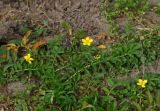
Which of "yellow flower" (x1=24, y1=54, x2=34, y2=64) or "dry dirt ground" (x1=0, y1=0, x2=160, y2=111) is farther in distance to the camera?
Answer: "dry dirt ground" (x1=0, y1=0, x2=160, y2=111)

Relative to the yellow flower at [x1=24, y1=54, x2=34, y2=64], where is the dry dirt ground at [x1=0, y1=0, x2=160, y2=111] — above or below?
above

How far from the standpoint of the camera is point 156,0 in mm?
4762

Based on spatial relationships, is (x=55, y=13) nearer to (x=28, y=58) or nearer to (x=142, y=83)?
(x=28, y=58)

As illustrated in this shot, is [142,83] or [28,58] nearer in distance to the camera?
[142,83]

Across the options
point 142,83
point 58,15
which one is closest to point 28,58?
point 58,15

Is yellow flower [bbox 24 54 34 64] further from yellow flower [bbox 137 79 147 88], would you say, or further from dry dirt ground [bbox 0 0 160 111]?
yellow flower [bbox 137 79 147 88]

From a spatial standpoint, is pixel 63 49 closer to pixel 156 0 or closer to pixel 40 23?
pixel 40 23

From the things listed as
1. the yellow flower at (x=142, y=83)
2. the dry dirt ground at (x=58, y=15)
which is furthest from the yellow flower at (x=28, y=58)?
the yellow flower at (x=142, y=83)

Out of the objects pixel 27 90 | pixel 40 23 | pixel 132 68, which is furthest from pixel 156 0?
pixel 27 90

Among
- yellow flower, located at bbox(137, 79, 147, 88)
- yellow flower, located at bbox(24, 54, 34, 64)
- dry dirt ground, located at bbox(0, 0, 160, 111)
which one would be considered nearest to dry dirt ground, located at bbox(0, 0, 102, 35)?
dry dirt ground, located at bbox(0, 0, 160, 111)

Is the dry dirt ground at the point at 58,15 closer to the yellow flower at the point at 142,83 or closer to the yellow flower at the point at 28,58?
the yellow flower at the point at 28,58

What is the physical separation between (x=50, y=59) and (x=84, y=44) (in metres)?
0.35

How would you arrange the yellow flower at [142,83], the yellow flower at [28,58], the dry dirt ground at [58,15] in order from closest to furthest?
the yellow flower at [142,83] < the yellow flower at [28,58] < the dry dirt ground at [58,15]

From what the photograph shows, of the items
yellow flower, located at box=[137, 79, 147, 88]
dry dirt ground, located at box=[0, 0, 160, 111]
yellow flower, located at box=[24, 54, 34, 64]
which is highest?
dry dirt ground, located at box=[0, 0, 160, 111]
